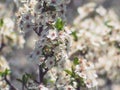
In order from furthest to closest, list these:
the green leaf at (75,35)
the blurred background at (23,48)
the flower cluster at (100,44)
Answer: the blurred background at (23,48) < the flower cluster at (100,44) < the green leaf at (75,35)

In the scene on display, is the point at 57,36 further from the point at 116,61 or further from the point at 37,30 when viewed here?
the point at 116,61

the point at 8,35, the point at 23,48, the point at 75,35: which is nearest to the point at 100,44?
the point at 75,35

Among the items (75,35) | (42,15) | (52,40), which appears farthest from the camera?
(75,35)

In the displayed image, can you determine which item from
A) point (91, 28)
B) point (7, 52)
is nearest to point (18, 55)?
point (7, 52)

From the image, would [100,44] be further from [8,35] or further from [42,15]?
[42,15]

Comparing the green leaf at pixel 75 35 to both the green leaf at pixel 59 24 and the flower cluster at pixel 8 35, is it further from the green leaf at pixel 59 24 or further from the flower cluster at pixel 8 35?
the green leaf at pixel 59 24

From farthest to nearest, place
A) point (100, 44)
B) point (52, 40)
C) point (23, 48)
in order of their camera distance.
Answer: point (23, 48), point (100, 44), point (52, 40)

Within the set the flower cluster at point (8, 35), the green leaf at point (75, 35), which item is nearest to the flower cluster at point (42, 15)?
the green leaf at point (75, 35)

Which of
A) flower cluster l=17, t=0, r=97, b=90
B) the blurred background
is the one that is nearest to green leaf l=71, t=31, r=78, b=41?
the blurred background
